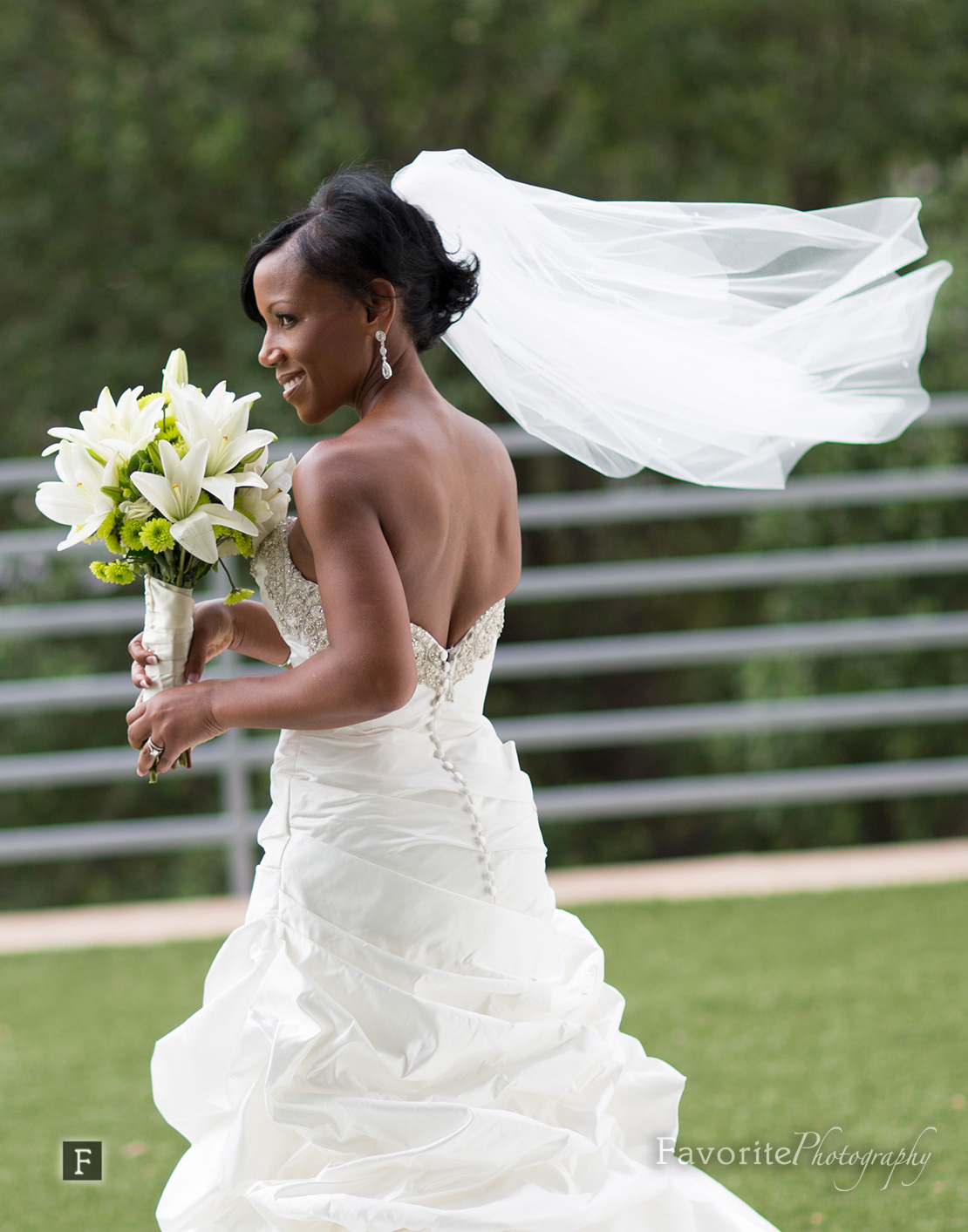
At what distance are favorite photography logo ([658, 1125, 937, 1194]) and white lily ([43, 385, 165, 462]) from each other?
192cm

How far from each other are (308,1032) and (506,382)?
3.95 ft

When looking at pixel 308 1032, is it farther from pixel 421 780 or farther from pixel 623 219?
pixel 623 219

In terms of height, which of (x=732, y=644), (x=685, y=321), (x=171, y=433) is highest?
(x=685, y=321)

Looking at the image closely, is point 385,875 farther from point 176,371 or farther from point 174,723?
point 176,371

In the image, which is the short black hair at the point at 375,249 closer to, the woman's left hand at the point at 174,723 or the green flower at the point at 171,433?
the green flower at the point at 171,433

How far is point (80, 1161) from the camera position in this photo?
326cm

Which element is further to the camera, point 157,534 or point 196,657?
point 196,657

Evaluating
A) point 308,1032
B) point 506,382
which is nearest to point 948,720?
point 506,382

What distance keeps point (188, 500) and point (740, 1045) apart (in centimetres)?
246

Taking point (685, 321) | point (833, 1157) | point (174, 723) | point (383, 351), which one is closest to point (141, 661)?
point (174, 723)

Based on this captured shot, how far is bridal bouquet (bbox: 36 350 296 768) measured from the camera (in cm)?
204

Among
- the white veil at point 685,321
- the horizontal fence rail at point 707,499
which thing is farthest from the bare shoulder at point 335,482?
the horizontal fence rail at point 707,499

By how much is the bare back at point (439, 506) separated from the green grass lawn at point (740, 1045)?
1503mm

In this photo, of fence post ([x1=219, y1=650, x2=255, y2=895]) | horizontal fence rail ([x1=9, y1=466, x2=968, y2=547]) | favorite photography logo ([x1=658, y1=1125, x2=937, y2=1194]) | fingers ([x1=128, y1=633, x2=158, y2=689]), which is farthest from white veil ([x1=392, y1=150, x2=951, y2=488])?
fence post ([x1=219, y1=650, x2=255, y2=895])
